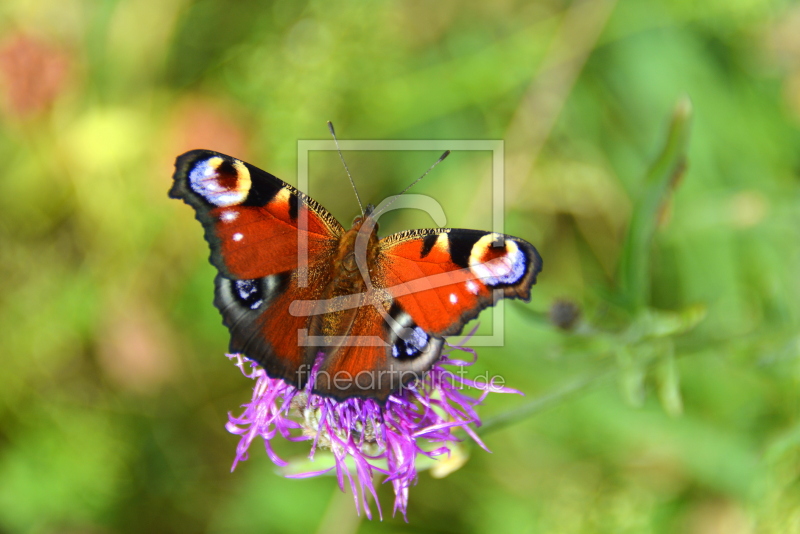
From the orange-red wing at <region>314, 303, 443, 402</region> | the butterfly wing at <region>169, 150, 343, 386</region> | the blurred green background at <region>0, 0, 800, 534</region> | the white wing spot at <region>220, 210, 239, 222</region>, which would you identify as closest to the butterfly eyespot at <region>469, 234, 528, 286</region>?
the orange-red wing at <region>314, 303, 443, 402</region>

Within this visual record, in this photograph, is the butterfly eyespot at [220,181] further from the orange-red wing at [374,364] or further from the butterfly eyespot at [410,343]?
the butterfly eyespot at [410,343]

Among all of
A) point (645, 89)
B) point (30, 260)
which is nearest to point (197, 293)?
point (30, 260)

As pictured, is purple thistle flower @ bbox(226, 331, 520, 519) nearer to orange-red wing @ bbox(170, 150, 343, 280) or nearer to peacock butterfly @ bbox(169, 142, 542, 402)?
peacock butterfly @ bbox(169, 142, 542, 402)

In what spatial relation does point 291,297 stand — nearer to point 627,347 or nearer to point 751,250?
point 627,347

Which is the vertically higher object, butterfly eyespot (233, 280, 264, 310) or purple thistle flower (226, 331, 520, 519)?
butterfly eyespot (233, 280, 264, 310)

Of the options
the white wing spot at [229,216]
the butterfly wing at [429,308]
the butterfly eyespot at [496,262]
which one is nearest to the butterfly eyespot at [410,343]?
the butterfly wing at [429,308]

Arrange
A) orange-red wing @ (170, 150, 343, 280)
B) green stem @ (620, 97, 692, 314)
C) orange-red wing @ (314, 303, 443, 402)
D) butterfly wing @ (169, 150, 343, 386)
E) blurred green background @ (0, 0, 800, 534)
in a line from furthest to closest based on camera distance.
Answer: blurred green background @ (0, 0, 800, 534)
green stem @ (620, 97, 692, 314)
orange-red wing @ (170, 150, 343, 280)
butterfly wing @ (169, 150, 343, 386)
orange-red wing @ (314, 303, 443, 402)
